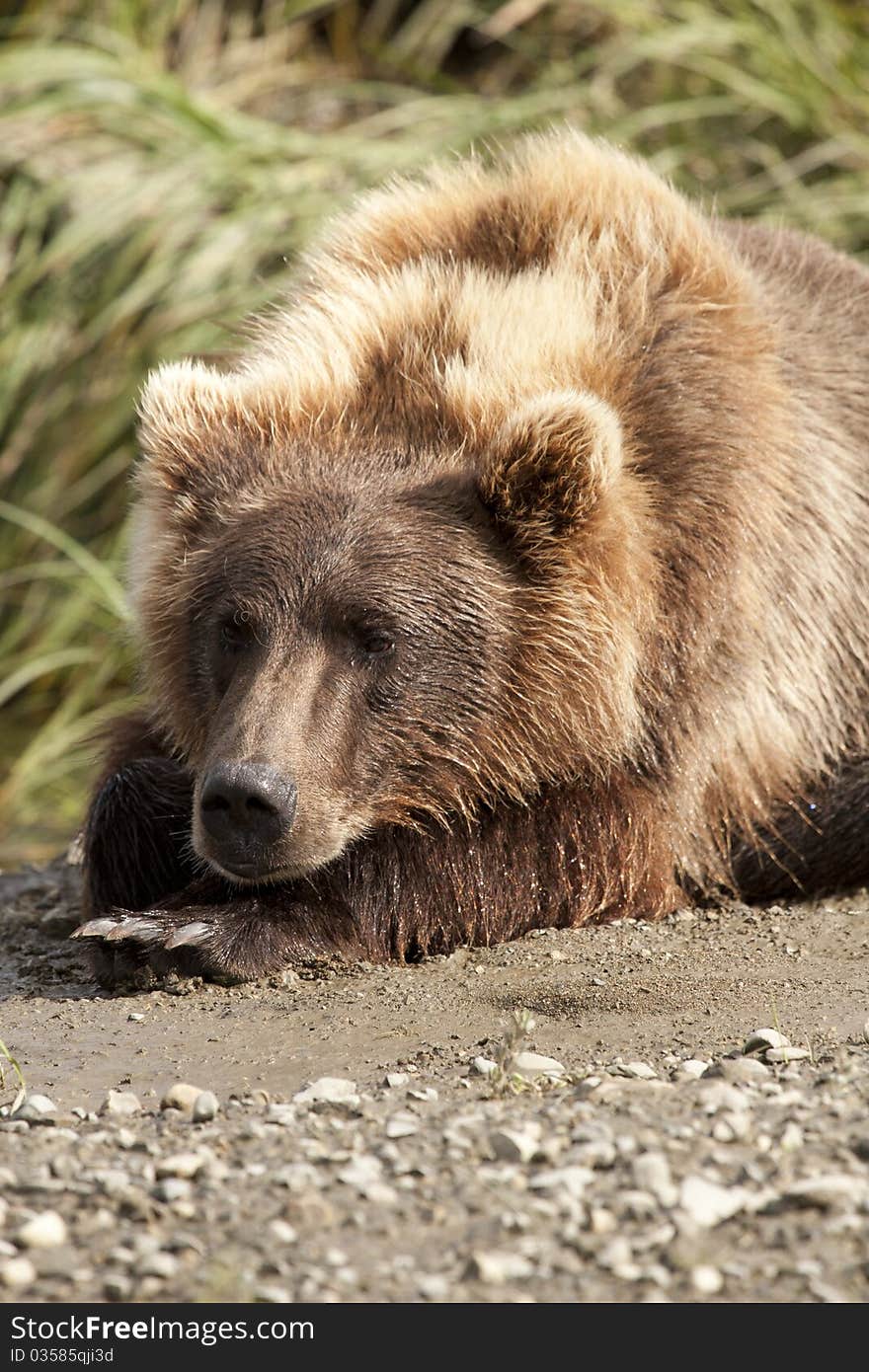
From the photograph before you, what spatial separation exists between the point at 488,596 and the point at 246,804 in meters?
0.78

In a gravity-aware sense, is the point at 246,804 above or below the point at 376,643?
below

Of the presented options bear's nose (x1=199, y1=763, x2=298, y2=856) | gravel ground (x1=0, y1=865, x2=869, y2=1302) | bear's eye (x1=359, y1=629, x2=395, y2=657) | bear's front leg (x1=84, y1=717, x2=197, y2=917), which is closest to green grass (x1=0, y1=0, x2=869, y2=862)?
bear's front leg (x1=84, y1=717, x2=197, y2=917)

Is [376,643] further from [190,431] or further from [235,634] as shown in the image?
[190,431]

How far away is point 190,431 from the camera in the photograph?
14.9 ft

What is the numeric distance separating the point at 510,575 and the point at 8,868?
4257 millimetres

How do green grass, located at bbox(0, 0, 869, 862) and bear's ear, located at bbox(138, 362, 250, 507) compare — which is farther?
green grass, located at bbox(0, 0, 869, 862)

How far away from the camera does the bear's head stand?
4.09m

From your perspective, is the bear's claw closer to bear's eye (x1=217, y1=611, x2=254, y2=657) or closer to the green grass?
bear's eye (x1=217, y1=611, x2=254, y2=657)

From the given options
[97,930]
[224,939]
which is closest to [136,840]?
[97,930]

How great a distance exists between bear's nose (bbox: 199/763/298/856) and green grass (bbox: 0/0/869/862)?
384cm

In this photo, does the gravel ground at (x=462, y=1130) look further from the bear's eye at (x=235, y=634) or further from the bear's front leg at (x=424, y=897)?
the bear's eye at (x=235, y=634)

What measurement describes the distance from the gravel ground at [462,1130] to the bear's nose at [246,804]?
38 centimetres

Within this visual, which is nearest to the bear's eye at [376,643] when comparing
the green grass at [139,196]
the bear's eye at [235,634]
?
the bear's eye at [235,634]
